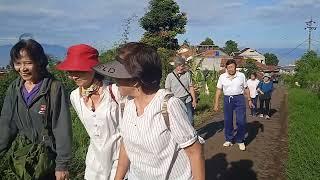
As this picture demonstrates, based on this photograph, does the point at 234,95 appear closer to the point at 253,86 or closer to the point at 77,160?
the point at 77,160

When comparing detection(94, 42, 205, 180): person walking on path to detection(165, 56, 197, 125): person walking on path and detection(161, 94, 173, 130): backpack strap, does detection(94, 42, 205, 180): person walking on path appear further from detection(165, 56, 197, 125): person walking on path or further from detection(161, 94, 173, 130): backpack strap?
detection(165, 56, 197, 125): person walking on path

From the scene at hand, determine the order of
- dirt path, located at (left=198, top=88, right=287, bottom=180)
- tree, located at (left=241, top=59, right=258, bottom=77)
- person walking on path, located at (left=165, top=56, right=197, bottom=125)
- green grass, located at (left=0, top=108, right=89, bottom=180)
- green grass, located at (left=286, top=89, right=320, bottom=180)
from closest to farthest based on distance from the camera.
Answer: green grass, located at (left=0, top=108, right=89, bottom=180) → green grass, located at (left=286, top=89, right=320, bottom=180) → dirt path, located at (left=198, top=88, right=287, bottom=180) → person walking on path, located at (left=165, top=56, right=197, bottom=125) → tree, located at (left=241, top=59, right=258, bottom=77)

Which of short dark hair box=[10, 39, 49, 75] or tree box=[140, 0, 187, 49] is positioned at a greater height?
tree box=[140, 0, 187, 49]

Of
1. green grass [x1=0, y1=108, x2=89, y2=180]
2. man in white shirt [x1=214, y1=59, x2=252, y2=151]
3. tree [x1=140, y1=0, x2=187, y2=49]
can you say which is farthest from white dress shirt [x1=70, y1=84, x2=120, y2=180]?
tree [x1=140, y1=0, x2=187, y2=49]

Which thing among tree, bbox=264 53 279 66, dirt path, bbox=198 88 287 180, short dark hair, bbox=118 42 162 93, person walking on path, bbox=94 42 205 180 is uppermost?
tree, bbox=264 53 279 66

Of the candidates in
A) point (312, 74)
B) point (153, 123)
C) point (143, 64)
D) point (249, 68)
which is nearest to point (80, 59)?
point (143, 64)

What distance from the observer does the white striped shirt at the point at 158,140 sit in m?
2.99

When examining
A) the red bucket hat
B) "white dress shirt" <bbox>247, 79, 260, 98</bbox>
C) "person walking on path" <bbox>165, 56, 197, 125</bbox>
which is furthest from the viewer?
"white dress shirt" <bbox>247, 79, 260, 98</bbox>

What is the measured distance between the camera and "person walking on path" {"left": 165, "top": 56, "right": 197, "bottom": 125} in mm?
8828

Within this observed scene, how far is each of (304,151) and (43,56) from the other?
654 cm

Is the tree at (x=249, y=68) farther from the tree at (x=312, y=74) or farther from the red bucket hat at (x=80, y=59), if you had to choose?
the red bucket hat at (x=80, y=59)

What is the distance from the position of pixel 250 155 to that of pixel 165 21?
35.0 m

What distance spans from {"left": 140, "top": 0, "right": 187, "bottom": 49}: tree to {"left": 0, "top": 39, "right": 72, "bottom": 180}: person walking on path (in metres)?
38.7

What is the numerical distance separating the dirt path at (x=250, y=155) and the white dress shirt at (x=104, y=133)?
3.67 m
